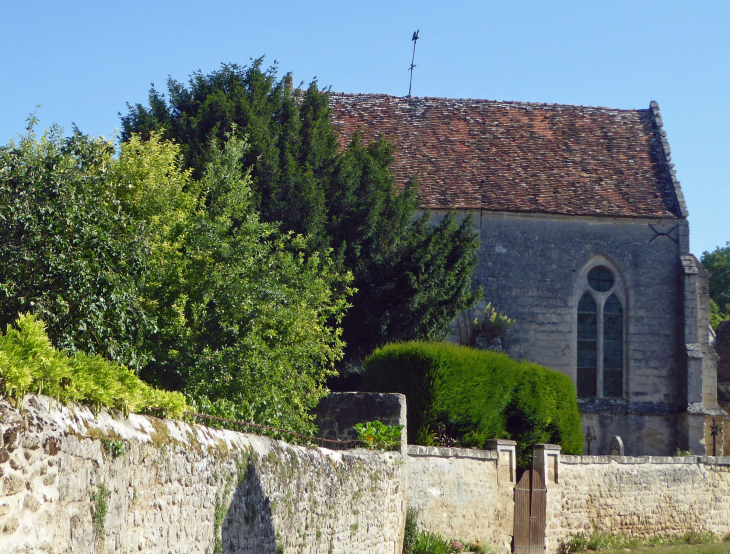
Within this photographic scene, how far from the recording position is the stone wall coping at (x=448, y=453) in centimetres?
1246

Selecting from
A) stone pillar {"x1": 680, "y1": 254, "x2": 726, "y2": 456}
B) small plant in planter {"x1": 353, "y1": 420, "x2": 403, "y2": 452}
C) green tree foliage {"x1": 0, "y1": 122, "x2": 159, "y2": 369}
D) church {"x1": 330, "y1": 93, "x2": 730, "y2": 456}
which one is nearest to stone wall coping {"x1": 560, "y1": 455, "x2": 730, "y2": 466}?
stone pillar {"x1": 680, "y1": 254, "x2": 726, "y2": 456}

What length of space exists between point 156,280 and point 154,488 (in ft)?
21.6

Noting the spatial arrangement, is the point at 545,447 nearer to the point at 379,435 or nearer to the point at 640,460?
the point at 640,460

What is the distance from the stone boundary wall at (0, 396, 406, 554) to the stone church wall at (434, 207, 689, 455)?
551 inches

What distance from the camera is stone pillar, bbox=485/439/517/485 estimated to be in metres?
13.9

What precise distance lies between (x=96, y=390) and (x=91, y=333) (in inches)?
197

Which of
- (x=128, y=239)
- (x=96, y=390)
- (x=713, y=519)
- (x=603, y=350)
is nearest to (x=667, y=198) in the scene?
(x=603, y=350)

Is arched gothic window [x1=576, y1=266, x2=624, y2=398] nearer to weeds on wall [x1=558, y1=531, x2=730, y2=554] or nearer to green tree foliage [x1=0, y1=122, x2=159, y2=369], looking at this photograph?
weeds on wall [x1=558, y1=531, x2=730, y2=554]

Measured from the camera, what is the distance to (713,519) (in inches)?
690

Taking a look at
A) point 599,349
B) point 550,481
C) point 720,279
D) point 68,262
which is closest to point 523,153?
point 599,349

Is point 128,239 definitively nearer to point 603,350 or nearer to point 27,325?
point 27,325

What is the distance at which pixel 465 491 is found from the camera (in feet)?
42.9

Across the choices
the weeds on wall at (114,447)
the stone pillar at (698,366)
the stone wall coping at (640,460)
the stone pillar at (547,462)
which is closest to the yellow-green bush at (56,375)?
the weeds on wall at (114,447)

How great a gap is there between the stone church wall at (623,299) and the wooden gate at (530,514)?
22.5 ft
